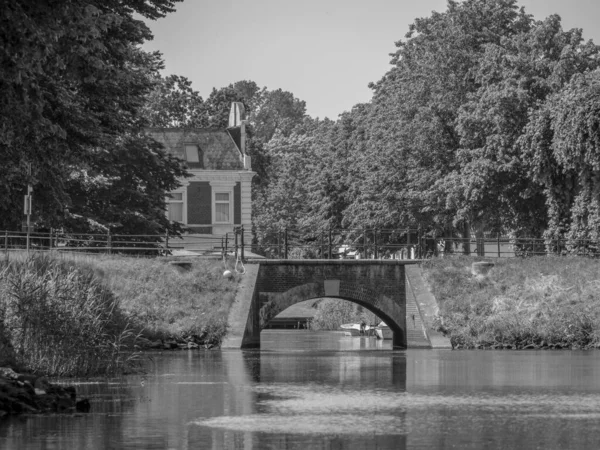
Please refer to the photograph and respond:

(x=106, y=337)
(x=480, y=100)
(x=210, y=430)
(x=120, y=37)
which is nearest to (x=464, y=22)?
(x=480, y=100)

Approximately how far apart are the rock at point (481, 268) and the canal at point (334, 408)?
10656 mm

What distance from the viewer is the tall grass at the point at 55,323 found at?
24156 millimetres

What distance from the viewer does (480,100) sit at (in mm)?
53344

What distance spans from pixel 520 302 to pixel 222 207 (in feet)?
77.0

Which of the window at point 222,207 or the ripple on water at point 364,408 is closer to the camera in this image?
the ripple on water at point 364,408

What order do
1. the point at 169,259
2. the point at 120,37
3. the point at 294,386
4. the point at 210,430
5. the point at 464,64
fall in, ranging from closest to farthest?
the point at 210,430
the point at 294,386
the point at 120,37
the point at 169,259
the point at 464,64

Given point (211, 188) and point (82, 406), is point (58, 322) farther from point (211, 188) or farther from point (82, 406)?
point (211, 188)

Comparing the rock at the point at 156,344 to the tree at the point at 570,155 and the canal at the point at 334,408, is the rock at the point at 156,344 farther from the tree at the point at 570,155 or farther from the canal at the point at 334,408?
the tree at the point at 570,155

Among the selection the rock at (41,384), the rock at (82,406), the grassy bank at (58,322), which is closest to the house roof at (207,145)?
the grassy bank at (58,322)

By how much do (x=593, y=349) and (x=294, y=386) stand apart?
1602cm

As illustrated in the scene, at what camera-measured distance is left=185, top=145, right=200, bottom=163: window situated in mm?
62625

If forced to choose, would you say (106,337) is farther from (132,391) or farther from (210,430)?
(210,430)

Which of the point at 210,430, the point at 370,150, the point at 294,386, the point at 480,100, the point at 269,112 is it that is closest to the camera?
the point at 210,430

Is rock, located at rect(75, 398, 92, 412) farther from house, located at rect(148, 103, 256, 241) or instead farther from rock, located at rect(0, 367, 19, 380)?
house, located at rect(148, 103, 256, 241)
